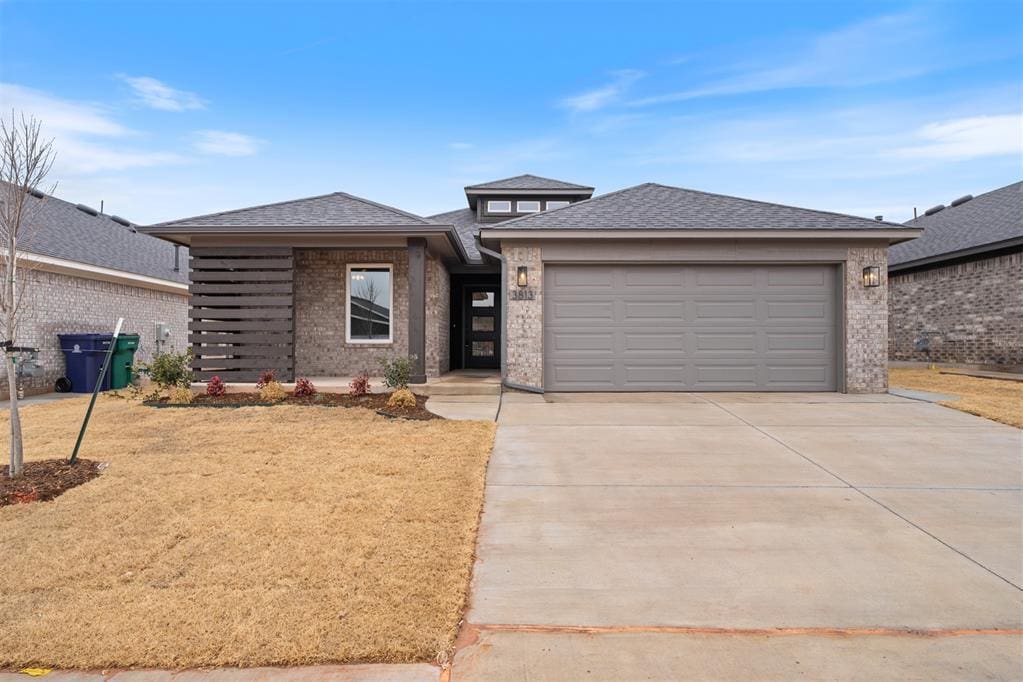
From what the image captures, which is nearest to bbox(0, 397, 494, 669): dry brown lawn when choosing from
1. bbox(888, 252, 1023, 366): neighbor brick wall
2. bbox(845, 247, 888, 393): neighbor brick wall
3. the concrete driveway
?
the concrete driveway

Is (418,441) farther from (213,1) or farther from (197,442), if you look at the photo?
(213,1)

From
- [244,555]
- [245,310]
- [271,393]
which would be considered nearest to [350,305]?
[245,310]

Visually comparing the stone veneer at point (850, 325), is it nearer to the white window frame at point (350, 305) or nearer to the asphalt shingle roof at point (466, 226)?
the white window frame at point (350, 305)

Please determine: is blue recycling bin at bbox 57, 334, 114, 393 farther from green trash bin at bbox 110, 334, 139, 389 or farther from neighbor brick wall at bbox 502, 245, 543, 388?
neighbor brick wall at bbox 502, 245, 543, 388

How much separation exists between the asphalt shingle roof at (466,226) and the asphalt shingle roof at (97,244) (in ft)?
24.1

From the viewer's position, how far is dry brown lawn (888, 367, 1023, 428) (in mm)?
7785

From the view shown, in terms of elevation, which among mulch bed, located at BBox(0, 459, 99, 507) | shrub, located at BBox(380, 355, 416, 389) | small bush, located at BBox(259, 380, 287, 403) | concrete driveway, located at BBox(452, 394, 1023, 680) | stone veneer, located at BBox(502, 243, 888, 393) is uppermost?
stone veneer, located at BBox(502, 243, 888, 393)

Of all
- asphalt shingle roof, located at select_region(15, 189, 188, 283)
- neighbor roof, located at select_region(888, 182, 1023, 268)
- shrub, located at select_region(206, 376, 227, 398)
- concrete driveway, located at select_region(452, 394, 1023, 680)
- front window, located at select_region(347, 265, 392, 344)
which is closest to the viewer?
concrete driveway, located at select_region(452, 394, 1023, 680)

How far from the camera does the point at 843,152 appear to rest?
1689 cm

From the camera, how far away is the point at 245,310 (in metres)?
11.0

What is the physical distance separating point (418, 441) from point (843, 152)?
665 inches

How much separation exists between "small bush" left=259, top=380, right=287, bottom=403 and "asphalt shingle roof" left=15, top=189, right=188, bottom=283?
5457 mm

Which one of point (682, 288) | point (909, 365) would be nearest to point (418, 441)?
point (682, 288)

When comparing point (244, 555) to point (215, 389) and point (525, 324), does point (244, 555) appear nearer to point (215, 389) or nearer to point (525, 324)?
point (215, 389)
